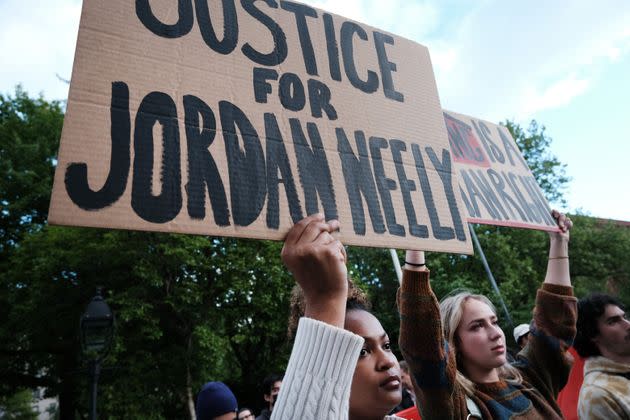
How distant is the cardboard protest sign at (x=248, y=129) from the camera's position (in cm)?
149

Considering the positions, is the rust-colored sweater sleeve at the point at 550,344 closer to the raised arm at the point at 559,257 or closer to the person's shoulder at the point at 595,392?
the raised arm at the point at 559,257

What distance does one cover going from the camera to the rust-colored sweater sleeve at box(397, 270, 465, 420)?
2.02 m

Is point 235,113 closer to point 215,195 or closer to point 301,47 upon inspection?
point 215,195

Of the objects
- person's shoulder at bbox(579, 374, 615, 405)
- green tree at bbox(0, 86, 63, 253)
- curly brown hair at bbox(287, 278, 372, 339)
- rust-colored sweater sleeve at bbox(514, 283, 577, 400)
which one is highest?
green tree at bbox(0, 86, 63, 253)

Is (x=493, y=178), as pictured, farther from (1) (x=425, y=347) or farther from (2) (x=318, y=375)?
(2) (x=318, y=375)

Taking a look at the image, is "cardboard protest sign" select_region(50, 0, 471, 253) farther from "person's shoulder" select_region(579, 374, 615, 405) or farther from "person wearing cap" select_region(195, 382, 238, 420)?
"person wearing cap" select_region(195, 382, 238, 420)

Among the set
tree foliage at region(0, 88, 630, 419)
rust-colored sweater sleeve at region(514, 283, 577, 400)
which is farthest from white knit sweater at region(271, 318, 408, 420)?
tree foliage at region(0, 88, 630, 419)

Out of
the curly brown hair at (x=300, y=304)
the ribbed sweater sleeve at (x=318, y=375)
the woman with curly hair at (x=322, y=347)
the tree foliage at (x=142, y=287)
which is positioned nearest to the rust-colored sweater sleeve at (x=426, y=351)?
the curly brown hair at (x=300, y=304)

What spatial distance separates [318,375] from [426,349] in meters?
1.00

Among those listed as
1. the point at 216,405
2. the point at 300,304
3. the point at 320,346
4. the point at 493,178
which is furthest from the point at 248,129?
the point at 216,405

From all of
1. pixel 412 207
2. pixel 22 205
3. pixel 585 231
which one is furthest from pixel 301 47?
pixel 585 231

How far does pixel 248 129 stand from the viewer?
174 cm

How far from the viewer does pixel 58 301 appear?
1591cm

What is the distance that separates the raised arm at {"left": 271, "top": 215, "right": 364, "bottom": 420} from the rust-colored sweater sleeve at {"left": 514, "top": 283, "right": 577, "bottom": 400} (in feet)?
5.89
